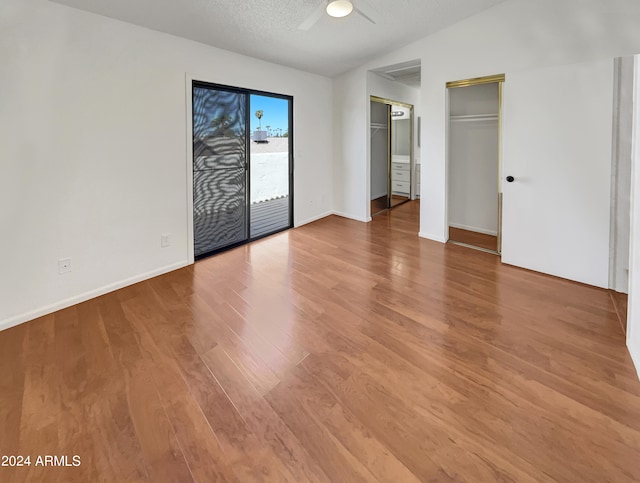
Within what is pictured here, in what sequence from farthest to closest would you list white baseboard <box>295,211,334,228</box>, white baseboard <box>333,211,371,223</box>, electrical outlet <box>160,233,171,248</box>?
white baseboard <box>333,211,371,223</box> → white baseboard <box>295,211,334,228</box> → electrical outlet <box>160,233,171,248</box>

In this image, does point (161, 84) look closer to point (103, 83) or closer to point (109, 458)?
point (103, 83)

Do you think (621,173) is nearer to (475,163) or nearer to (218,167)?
(475,163)

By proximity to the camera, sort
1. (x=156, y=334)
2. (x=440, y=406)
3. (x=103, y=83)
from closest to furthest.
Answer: (x=440, y=406), (x=156, y=334), (x=103, y=83)

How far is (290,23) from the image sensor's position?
11.9ft

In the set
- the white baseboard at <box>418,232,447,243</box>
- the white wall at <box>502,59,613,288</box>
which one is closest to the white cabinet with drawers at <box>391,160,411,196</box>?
the white baseboard at <box>418,232,447,243</box>

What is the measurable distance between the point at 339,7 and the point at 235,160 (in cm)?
223

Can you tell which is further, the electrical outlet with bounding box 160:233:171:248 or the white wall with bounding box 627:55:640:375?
the electrical outlet with bounding box 160:233:171:248

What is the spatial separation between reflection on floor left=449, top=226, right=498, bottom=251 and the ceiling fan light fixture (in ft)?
10.7

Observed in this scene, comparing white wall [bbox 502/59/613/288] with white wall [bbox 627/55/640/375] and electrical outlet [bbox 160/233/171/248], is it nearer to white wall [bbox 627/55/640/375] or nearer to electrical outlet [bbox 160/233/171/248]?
white wall [bbox 627/55/640/375]

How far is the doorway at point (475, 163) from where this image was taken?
15.6 ft

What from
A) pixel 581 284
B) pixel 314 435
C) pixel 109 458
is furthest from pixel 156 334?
pixel 581 284

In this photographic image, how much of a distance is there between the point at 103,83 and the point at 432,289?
140 inches

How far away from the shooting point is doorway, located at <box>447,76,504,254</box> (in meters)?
Answer: 4.75

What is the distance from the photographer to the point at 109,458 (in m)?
1.48
